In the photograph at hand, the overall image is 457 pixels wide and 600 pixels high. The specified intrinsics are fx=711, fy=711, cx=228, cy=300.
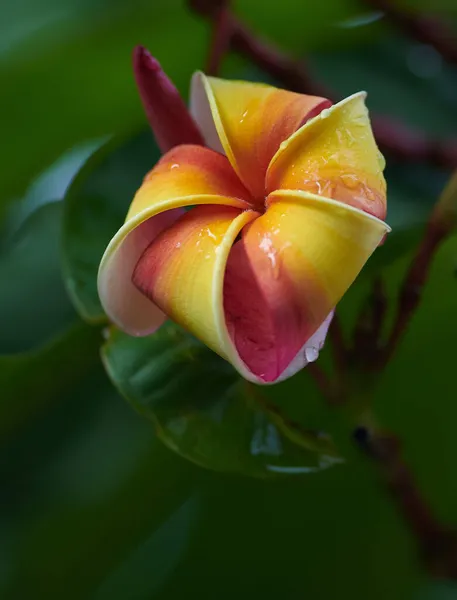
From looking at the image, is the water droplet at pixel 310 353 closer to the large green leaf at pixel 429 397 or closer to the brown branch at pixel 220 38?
the large green leaf at pixel 429 397

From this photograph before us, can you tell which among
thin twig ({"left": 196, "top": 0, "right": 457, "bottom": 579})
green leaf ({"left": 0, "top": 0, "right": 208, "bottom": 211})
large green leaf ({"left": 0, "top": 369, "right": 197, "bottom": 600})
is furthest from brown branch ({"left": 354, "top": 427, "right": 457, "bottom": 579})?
green leaf ({"left": 0, "top": 0, "right": 208, "bottom": 211})

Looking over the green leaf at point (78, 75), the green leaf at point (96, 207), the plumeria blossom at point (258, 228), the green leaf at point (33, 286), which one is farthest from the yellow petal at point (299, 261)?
the green leaf at point (78, 75)

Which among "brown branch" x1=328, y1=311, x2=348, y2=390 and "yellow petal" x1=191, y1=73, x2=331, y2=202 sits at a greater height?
"yellow petal" x1=191, y1=73, x2=331, y2=202

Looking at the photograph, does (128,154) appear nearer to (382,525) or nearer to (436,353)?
(436,353)

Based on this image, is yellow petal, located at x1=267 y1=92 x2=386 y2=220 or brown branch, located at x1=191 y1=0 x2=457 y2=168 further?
brown branch, located at x1=191 y1=0 x2=457 y2=168

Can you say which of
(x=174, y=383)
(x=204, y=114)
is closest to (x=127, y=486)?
(x=174, y=383)

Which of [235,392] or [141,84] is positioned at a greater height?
[141,84]

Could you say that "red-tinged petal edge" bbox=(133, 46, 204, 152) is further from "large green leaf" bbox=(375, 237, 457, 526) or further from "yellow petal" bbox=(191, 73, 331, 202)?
"large green leaf" bbox=(375, 237, 457, 526)
